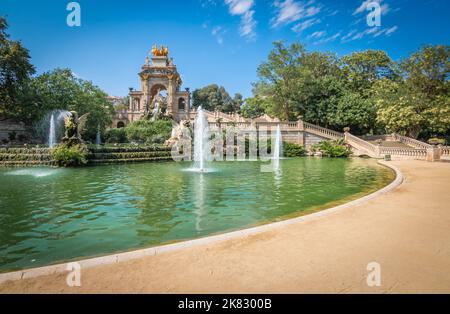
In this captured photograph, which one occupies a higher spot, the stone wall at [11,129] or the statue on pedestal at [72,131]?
the stone wall at [11,129]

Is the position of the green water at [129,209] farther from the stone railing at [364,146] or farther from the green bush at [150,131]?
the green bush at [150,131]

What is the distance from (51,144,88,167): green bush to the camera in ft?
60.4

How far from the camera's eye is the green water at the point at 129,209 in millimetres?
5141

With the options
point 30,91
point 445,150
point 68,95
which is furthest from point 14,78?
point 445,150

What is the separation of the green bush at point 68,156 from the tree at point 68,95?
18490 millimetres

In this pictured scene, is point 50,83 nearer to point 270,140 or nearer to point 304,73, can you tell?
point 270,140

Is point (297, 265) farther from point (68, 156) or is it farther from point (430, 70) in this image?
point (430, 70)

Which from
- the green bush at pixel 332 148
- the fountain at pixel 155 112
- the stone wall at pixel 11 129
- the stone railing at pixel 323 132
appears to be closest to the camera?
the green bush at pixel 332 148

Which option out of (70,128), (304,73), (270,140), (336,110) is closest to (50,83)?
(70,128)

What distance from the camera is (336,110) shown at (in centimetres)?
3706

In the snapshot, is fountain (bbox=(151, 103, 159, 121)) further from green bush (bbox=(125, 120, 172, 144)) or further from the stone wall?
the stone wall

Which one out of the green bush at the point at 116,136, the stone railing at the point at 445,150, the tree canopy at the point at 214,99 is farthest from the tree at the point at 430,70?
the tree canopy at the point at 214,99
